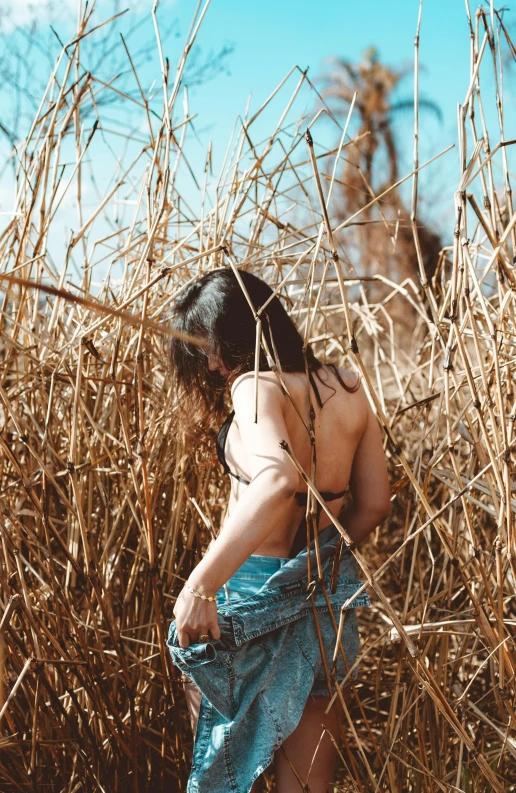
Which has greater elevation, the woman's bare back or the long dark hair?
the long dark hair

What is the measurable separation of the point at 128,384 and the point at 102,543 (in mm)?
354

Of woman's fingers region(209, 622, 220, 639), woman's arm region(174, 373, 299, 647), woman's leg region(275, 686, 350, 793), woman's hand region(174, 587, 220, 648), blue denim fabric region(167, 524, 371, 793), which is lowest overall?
woman's leg region(275, 686, 350, 793)

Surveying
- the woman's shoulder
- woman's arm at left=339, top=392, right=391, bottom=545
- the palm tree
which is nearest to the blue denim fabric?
woman's arm at left=339, top=392, right=391, bottom=545

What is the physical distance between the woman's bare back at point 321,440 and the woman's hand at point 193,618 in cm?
21

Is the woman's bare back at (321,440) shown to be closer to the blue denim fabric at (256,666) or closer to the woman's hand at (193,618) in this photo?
the blue denim fabric at (256,666)

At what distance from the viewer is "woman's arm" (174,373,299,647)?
1.02m

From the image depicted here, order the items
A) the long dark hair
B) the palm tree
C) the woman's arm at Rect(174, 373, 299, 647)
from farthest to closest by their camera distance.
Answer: the palm tree, the long dark hair, the woman's arm at Rect(174, 373, 299, 647)

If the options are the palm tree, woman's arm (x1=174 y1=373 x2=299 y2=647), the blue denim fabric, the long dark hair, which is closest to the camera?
woman's arm (x1=174 y1=373 x2=299 y2=647)

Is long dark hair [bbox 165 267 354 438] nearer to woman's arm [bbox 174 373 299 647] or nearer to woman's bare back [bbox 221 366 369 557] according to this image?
woman's bare back [bbox 221 366 369 557]

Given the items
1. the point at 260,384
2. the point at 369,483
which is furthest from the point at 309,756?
the point at 260,384

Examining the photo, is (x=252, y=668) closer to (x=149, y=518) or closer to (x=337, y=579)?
(x=337, y=579)

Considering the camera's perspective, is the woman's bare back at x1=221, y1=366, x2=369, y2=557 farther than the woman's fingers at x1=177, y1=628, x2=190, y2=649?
Yes

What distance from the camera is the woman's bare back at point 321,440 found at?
48.6 inches

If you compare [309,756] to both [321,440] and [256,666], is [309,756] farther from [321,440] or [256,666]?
[321,440]
